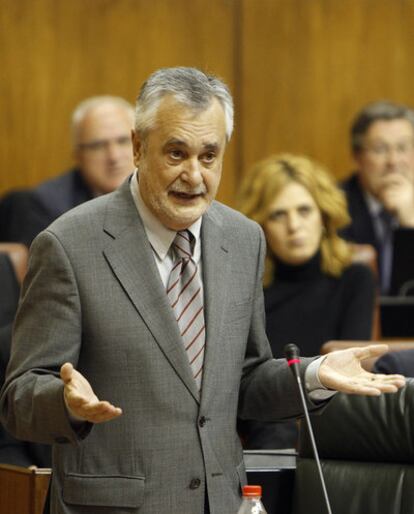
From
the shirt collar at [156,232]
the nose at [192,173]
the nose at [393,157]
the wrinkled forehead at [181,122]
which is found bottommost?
the shirt collar at [156,232]

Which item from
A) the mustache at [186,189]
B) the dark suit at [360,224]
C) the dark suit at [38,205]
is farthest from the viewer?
the dark suit at [360,224]

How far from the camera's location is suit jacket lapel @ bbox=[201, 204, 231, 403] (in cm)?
195

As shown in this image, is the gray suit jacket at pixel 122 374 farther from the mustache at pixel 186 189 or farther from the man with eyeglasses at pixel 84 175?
the man with eyeglasses at pixel 84 175

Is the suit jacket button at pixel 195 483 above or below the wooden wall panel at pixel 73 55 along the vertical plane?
below

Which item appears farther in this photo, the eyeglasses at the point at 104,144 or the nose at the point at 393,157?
the nose at the point at 393,157

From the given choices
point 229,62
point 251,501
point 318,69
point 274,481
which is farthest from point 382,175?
point 251,501

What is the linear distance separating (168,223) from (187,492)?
1.46 feet

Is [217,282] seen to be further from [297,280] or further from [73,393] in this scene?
[297,280]

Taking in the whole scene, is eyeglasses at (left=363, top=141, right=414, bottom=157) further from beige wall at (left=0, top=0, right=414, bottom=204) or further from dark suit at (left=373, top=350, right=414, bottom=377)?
dark suit at (left=373, top=350, right=414, bottom=377)

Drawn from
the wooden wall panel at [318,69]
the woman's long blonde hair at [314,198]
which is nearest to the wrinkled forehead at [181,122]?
the woman's long blonde hair at [314,198]

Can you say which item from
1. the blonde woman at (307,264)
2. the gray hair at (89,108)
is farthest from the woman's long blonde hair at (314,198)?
the gray hair at (89,108)

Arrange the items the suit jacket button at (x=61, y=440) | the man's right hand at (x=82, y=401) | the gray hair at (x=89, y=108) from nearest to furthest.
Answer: the man's right hand at (x=82, y=401)
the suit jacket button at (x=61, y=440)
the gray hair at (x=89, y=108)

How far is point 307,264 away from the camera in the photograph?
4.06m

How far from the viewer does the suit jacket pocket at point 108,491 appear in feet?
6.14
